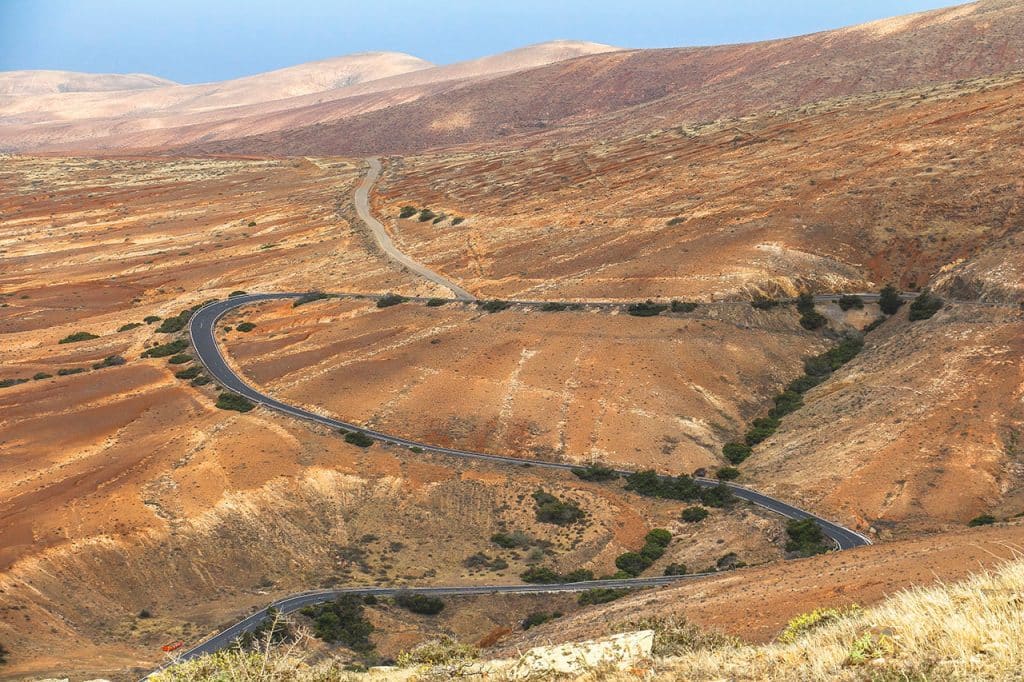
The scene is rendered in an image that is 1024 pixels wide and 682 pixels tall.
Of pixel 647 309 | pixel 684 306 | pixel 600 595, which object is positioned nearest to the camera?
pixel 600 595

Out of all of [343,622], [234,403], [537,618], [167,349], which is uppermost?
[167,349]

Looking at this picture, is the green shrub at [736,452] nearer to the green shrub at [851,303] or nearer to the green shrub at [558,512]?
the green shrub at [558,512]

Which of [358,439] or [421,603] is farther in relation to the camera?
[358,439]

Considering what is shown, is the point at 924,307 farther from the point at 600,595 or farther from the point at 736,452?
the point at 600,595

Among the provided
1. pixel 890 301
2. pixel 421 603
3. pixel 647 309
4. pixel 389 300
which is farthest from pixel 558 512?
pixel 389 300

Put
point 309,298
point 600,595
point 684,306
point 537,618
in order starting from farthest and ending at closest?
point 309,298
point 684,306
point 600,595
point 537,618

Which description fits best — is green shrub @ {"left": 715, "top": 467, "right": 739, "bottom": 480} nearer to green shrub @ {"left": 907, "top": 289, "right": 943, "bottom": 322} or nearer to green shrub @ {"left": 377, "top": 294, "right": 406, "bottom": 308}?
green shrub @ {"left": 907, "top": 289, "right": 943, "bottom": 322}

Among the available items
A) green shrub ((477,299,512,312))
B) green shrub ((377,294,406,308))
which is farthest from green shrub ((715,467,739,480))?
green shrub ((377,294,406,308))

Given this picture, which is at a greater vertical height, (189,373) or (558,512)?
(189,373)
